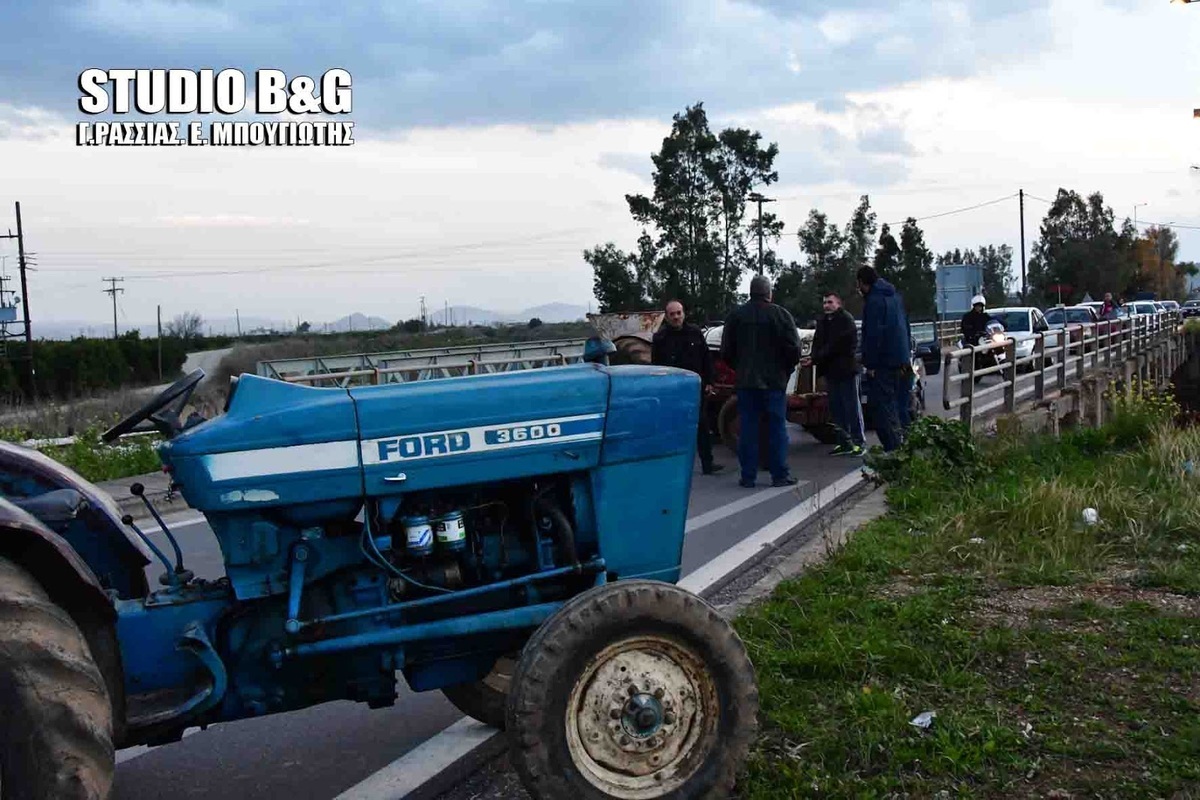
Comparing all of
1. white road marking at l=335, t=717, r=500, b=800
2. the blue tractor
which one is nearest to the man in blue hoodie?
white road marking at l=335, t=717, r=500, b=800

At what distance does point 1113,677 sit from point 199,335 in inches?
2655

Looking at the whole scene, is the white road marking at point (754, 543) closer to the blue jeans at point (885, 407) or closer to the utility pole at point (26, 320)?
the blue jeans at point (885, 407)

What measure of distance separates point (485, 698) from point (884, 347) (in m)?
7.72

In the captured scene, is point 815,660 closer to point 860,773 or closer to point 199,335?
point 860,773

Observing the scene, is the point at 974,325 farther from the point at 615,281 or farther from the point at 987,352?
the point at 615,281

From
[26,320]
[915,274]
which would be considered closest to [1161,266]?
[915,274]

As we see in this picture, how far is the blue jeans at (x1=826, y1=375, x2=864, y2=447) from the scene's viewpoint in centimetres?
1262

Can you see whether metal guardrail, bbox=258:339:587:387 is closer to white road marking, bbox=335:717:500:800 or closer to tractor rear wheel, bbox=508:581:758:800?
white road marking, bbox=335:717:500:800

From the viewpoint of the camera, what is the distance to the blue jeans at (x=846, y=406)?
12.6 m

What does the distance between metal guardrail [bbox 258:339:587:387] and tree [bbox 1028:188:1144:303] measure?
211 ft

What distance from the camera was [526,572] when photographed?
4.14 metres

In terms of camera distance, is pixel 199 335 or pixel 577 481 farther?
pixel 199 335

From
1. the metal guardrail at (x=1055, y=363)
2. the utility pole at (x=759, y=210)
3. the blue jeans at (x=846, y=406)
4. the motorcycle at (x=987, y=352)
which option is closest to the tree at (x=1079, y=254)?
the utility pole at (x=759, y=210)

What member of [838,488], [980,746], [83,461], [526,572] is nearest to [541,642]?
[526,572]
